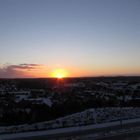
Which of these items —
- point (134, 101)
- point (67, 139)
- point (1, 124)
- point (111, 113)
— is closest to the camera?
point (67, 139)

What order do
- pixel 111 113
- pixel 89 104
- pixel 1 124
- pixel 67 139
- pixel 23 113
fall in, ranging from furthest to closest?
pixel 89 104, pixel 111 113, pixel 23 113, pixel 1 124, pixel 67 139

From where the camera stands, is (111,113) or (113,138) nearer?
(113,138)

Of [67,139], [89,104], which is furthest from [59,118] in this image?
[67,139]

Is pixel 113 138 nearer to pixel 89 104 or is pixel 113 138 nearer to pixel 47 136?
pixel 47 136

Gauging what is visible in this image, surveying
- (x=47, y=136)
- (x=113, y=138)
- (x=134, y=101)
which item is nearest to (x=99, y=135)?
(x=113, y=138)

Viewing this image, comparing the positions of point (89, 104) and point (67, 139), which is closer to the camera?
point (67, 139)

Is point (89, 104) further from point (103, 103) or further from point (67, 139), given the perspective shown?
point (67, 139)

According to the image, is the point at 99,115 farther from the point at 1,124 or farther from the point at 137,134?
the point at 137,134

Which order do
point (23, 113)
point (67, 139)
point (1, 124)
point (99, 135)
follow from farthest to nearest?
point (23, 113), point (1, 124), point (99, 135), point (67, 139)

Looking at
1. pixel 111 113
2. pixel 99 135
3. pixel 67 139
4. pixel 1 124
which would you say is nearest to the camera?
pixel 67 139
